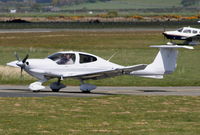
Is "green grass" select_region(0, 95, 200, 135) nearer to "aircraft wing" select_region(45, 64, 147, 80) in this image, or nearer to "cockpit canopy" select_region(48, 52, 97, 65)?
"aircraft wing" select_region(45, 64, 147, 80)

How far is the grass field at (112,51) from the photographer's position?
3441cm

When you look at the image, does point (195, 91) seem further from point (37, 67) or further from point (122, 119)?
point (122, 119)

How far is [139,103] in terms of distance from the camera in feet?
79.0

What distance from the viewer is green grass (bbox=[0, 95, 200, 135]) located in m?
18.0

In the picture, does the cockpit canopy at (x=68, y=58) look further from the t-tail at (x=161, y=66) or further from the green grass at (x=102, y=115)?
the green grass at (x=102, y=115)

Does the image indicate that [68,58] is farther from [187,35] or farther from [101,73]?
[187,35]

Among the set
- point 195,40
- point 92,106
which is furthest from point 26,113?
point 195,40

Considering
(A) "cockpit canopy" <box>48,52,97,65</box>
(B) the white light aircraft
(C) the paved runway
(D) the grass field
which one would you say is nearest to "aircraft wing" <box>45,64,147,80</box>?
(B) the white light aircraft

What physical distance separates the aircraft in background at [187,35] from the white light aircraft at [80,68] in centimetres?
3683

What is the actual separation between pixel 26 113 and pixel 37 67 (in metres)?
7.81

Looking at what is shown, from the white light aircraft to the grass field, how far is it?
14.0 ft

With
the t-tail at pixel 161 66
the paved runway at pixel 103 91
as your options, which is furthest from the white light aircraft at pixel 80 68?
the paved runway at pixel 103 91

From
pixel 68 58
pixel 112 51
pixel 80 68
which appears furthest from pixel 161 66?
pixel 112 51

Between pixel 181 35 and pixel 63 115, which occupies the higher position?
pixel 63 115
